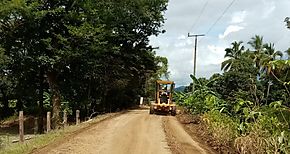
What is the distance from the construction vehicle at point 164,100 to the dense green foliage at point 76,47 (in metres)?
5.66

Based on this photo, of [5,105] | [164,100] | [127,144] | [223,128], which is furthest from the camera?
[5,105]

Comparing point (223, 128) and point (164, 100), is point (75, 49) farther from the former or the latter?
point (223, 128)

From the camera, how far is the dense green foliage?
1163 inches

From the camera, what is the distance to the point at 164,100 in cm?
3319

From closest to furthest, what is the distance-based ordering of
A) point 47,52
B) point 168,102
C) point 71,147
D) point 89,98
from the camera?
1. point 71,147
2. point 47,52
3. point 168,102
4. point 89,98

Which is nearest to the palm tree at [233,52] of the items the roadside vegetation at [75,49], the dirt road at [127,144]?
the roadside vegetation at [75,49]

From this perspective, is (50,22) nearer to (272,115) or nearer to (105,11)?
(105,11)

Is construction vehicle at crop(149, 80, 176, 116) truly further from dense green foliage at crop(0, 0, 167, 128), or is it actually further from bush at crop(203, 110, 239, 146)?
bush at crop(203, 110, 239, 146)

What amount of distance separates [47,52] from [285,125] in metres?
24.1

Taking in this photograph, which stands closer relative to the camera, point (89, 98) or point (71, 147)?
point (71, 147)

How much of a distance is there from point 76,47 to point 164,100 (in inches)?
324

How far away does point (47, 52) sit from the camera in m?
30.7

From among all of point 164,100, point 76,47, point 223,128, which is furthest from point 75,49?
point 223,128

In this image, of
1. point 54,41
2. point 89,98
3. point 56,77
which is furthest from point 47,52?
point 89,98
